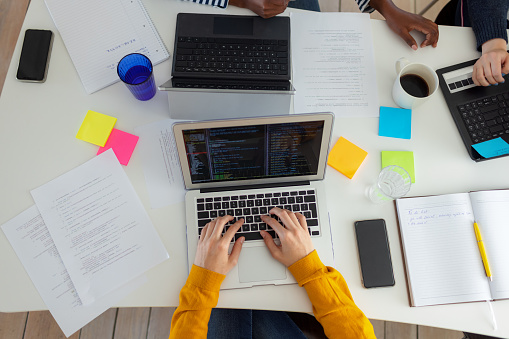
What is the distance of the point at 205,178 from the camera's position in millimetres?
881

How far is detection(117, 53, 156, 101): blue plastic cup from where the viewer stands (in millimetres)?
922

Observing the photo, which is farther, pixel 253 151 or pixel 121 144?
pixel 121 144

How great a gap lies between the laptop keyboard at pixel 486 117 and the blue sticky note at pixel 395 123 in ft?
0.50

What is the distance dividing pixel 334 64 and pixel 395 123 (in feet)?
0.79

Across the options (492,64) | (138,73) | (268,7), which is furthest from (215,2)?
(492,64)

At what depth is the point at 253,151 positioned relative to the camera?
830 mm

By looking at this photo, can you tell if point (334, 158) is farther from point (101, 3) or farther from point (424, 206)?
point (101, 3)

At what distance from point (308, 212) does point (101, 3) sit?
0.84 meters

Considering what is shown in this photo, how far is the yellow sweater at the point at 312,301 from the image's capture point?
81cm

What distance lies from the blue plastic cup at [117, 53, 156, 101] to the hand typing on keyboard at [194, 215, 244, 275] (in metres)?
0.39

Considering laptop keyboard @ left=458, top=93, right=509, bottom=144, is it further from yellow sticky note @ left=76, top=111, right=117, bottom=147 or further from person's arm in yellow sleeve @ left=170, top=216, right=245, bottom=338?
yellow sticky note @ left=76, top=111, right=117, bottom=147

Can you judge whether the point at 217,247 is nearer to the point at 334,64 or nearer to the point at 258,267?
the point at 258,267

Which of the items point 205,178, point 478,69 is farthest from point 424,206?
point 205,178

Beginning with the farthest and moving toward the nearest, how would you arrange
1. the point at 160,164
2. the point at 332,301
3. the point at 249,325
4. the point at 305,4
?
the point at 305,4 < the point at 249,325 < the point at 160,164 < the point at 332,301
